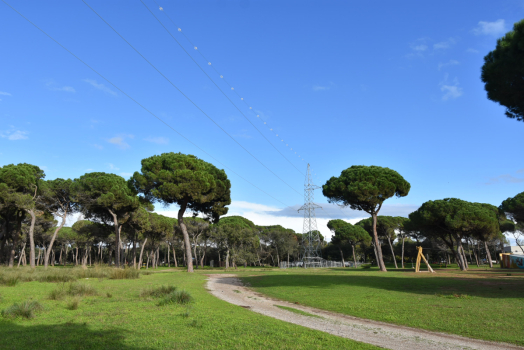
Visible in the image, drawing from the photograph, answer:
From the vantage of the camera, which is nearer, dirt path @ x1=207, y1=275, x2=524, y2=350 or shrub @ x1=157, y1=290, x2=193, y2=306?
dirt path @ x1=207, y1=275, x2=524, y2=350

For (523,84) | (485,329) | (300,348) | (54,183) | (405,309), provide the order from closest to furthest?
(300,348)
(485,329)
(405,309)
(523,84)
(54,183)

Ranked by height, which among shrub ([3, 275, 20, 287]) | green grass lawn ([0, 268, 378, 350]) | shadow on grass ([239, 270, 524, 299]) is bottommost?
shadow on grass ([239, 270, 524, 299])

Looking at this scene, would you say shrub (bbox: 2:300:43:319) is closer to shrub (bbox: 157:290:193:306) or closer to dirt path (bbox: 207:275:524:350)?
shrub (bbox: 157:290:193:306)

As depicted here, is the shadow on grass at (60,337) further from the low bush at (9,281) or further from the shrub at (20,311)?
the low bush at (9,281)

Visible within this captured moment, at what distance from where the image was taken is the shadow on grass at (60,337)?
5.43 meters

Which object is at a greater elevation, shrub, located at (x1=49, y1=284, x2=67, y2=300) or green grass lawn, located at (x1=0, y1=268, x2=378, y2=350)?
shrub, located at (x1=49, y1=284, x2=67, y2=300)

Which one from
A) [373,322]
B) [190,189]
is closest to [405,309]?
[373,322]

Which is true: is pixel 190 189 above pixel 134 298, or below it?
above

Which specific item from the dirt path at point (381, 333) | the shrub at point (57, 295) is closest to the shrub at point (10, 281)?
the shrub at point (57, 295)

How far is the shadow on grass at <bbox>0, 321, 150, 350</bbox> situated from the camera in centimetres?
543

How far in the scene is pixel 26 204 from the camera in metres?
→ 33.0

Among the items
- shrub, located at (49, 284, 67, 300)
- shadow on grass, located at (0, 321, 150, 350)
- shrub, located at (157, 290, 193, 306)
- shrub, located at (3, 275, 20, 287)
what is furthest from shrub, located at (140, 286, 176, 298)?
shrub, located at (3, 275, 20, 287)

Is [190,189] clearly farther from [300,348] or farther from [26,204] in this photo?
[300,348]

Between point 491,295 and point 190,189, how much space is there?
27.2m
